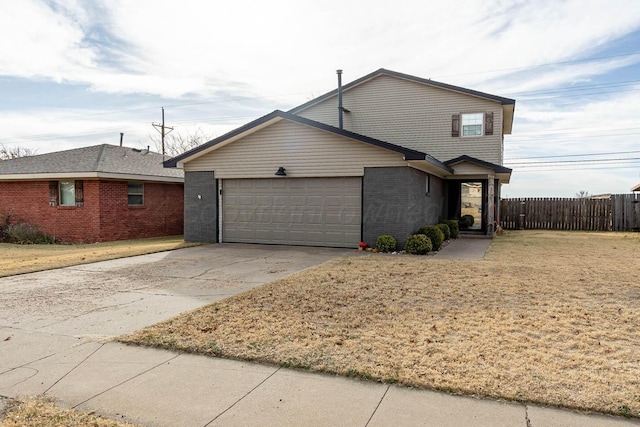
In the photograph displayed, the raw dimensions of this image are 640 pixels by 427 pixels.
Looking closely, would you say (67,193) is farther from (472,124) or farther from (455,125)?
(472,124)

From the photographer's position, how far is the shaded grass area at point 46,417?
3.12 metres

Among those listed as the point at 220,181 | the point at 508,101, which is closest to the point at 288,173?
the point at 220,181

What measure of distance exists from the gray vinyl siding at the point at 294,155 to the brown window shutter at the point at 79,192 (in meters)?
5.66

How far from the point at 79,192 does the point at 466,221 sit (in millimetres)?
16526

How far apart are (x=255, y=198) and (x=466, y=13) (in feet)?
26.3

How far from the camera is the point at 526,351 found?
14.6 feet

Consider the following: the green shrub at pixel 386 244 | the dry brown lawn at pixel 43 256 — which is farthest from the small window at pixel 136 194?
the green shrub at pixel 386 244

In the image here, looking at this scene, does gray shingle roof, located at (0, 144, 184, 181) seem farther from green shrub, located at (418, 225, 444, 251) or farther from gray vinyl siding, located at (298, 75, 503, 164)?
green shrub, located at (418, 225, 444, 251)

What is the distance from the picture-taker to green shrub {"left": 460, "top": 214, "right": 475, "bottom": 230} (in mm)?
20828

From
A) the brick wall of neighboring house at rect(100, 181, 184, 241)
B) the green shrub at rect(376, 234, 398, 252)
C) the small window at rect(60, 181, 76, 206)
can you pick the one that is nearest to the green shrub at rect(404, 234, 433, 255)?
the green shrub at rect(376, 234, 398, 252)

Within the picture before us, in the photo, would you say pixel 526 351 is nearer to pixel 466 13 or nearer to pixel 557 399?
pixel 557 399

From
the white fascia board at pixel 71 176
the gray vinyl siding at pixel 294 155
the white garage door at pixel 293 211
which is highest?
the gray vinyl siding at pixel 294 155

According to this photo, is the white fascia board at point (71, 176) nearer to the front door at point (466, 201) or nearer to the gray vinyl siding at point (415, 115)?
the gray vinyl siding at point (415, 115)

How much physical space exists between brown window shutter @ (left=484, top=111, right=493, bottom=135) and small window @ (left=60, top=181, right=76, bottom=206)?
54.0 ft
